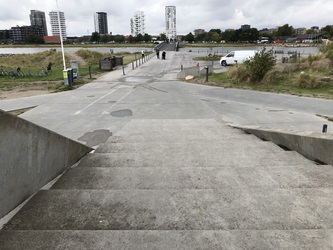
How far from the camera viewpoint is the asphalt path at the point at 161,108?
9.27 meters

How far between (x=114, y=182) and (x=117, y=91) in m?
13.5

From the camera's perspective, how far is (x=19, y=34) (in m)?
190

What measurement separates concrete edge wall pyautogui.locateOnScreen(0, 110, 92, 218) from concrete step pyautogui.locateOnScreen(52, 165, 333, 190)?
0.30 metres

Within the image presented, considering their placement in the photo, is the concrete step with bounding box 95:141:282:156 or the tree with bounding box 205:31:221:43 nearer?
the concrete step with bounding box 95:141:282:156

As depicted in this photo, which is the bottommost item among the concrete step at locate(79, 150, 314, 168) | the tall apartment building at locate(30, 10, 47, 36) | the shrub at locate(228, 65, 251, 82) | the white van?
the concrete step at locate(79, 150, 314, 168)

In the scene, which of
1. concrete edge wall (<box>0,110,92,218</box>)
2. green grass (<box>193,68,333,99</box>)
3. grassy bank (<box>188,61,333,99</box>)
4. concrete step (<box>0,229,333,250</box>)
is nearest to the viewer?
concrete step (<box>0,229,333,250</box>)

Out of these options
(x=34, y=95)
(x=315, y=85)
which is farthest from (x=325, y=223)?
(x=34, y=95)

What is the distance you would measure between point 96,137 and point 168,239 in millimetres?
6419

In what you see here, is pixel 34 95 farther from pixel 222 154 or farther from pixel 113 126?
pixel 222 154

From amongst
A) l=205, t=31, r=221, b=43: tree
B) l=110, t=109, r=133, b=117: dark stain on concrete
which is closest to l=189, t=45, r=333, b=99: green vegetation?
l=110, t=109, r=133, b=117: dark stain on concrete

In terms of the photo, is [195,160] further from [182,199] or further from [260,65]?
[260,65]

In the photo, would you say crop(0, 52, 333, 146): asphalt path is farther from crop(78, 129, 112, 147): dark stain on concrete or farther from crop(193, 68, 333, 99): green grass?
crop(193, 68, 333, 99): green grass

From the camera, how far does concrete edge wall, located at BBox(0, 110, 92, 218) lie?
105 inches

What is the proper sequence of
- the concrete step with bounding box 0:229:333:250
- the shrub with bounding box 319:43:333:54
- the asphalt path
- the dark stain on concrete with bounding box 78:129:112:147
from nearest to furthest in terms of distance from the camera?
the concrete step with bounding box 0:229:333:250, the dark stain on concrete with bounding box 78:129:112:147, the asphalt path, the shrub with bounding box 319:43:333:54
